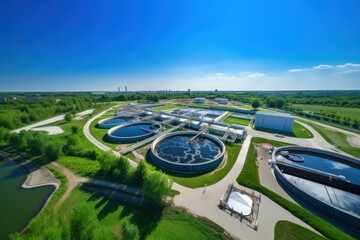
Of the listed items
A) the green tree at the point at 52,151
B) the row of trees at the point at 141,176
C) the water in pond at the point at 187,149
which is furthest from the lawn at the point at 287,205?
the green tree at the point at 52,151

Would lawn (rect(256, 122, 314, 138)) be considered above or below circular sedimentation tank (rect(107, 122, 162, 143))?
below

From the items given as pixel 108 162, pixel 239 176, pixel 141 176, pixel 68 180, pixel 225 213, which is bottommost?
pixel 225 213

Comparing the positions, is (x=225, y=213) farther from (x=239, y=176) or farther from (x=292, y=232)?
(x=239, y=176)

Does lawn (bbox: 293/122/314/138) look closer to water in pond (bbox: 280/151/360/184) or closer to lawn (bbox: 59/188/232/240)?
water in pond (bbox: 280/151/360/184)

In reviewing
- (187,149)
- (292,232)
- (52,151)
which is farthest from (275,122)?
(52,151)

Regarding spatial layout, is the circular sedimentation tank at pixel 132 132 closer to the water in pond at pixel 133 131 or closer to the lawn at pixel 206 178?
the water in pond at pixel 133 131

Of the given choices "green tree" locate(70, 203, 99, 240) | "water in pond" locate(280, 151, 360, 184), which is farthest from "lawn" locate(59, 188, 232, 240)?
"water in pond" locate(280, 151, 360, 184)

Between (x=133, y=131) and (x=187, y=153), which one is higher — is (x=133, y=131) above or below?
above
